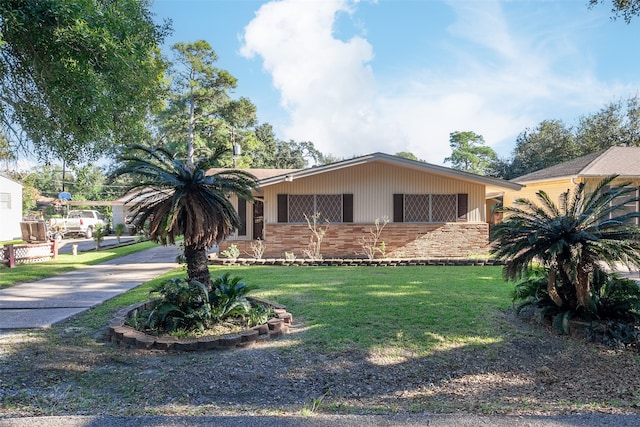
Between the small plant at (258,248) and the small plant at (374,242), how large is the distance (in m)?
3.28

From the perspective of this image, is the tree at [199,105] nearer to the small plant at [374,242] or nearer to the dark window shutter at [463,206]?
the small plant at [374,242]

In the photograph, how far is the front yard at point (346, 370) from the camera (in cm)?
332

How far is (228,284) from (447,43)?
1010cm

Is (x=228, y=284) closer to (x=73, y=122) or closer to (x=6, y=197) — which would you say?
(x=73, y=122)

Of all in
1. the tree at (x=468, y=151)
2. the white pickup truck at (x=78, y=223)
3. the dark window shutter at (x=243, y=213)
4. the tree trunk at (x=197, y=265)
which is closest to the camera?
the tree trunk at (x=197, y=265)

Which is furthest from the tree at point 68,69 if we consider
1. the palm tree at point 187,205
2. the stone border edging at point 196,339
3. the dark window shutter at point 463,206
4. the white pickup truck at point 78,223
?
the white pickup truck at point 78,223

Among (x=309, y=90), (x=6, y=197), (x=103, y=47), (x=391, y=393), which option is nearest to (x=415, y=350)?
(x=391, y=393)

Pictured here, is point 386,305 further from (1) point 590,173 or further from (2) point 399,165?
(1) point 590,173

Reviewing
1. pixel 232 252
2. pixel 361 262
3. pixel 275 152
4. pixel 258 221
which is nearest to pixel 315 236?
pixel 361 262

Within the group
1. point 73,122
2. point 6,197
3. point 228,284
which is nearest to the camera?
point 228,284

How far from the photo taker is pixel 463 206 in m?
13.7

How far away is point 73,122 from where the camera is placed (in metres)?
6.47

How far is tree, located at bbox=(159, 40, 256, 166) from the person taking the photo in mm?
27453

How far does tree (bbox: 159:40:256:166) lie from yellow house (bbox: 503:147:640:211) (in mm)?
19023
